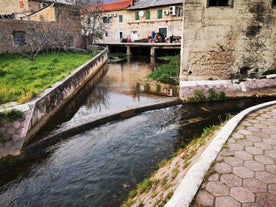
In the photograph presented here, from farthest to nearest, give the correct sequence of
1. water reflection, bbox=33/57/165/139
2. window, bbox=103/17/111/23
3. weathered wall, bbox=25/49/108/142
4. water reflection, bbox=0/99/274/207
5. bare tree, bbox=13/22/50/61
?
window, bbox=103/17/111/23, bare tree, bbox=13/22/50/61, water reflection, bbox=33/57/165/139, weathered wall, bbox=25/49/108/142, water reflection, bbox=0/99/274/207

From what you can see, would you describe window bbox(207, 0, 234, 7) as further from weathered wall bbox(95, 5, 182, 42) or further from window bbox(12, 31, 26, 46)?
weathered wall bbox(95, 5, 182, 42)

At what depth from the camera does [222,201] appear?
2.59 meters

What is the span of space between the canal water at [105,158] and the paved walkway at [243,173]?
1937mm

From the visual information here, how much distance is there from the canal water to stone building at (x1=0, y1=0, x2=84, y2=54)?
448 inches

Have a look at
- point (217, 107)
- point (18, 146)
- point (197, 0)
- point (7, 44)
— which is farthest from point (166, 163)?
point (7, 44)

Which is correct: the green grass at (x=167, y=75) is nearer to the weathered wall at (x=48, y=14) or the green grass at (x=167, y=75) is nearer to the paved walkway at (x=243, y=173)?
the paved walkway at (x=243, y=173)

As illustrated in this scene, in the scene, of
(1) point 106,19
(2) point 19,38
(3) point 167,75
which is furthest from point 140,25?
(3) point 167,75

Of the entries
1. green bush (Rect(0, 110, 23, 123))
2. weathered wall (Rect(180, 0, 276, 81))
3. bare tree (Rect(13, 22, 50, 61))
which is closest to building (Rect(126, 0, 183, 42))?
bare tree (Rect(13, 22, 50, 61))

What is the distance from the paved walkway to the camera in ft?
8.60

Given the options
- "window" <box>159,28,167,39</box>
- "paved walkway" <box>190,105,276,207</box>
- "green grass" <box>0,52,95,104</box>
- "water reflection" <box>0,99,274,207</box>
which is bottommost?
"water reflection" <box>0,99,274,207</box>

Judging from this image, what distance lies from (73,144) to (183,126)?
3537 millimetres

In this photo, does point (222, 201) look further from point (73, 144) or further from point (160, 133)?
point (73, 144)

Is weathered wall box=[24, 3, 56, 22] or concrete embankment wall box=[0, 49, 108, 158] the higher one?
weathered wall box=[24, 3, 56, 22]

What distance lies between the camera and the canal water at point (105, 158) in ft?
14.6
